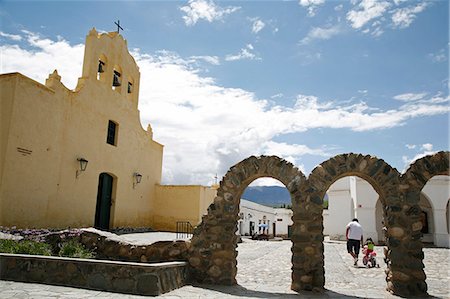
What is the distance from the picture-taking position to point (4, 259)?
24.3ft

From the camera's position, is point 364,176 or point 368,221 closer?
point 364,176

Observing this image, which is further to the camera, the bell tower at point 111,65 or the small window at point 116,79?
the small window at point 116,79

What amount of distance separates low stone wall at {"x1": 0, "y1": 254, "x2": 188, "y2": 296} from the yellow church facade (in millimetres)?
4317

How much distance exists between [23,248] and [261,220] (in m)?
28.7

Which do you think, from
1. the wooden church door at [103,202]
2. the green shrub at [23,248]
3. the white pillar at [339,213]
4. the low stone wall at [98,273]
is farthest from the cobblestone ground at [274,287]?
the white pillar at [339,213]

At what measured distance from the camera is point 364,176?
7641 mm

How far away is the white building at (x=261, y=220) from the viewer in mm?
30413

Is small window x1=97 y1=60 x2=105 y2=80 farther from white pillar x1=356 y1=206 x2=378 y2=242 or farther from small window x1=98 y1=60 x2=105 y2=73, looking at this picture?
white pillar x1=356 y1=206 x2=378 y2=242

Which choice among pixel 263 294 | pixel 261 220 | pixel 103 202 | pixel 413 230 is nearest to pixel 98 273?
pixel 263 294

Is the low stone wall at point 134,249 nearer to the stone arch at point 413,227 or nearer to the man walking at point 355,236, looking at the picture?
the stone arch at point 413,227

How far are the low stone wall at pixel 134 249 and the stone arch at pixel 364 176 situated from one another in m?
3.19

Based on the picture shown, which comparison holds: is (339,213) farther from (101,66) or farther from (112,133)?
(101,66)

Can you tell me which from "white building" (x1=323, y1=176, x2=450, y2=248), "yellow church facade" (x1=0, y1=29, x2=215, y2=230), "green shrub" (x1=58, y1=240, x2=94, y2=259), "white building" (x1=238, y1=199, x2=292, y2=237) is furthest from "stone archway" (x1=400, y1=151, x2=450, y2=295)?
"white building" (x1=238, y1=199, x2=292, y2=237)

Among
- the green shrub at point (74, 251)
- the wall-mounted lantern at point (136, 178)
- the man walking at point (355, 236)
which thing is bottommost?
the green shrub at point (74, 251)
